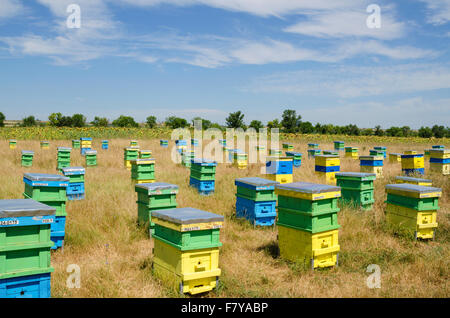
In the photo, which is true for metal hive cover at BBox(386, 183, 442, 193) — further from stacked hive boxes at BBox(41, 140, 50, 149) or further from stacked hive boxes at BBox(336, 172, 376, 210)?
stacked hive boxes at BBox(41, 140, 50, 149)

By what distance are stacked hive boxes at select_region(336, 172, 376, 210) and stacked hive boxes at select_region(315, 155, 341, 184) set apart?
2.93 metres

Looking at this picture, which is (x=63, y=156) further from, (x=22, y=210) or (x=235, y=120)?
(x=235, y=120)

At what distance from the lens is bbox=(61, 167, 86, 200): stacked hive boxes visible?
8531mm

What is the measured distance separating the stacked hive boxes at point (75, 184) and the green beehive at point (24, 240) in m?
4.87

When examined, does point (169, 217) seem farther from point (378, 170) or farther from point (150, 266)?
point (378, 170)

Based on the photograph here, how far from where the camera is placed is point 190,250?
424 cm

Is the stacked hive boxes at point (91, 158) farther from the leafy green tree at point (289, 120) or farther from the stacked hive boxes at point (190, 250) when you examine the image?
the leafy green tree at point (289, 120)

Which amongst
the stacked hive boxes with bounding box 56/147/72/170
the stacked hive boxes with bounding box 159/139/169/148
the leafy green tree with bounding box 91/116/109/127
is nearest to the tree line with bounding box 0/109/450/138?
the leafy green tree with bounding box 91/116/109/127

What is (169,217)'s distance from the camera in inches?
173

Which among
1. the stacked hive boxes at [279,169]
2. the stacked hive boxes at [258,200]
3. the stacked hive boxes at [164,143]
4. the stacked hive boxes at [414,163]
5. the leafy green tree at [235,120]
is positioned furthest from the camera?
the leafy green tree at [235,120]

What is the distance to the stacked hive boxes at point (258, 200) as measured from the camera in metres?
7.17

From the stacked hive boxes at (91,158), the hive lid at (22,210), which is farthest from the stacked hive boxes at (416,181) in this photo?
the stacked hive boxes at (91,158)

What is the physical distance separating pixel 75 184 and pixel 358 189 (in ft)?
21.7

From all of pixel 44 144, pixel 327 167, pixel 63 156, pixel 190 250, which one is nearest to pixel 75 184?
pixel 190 250
